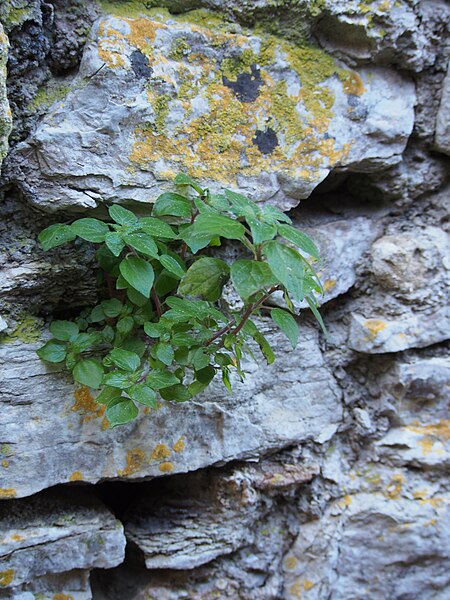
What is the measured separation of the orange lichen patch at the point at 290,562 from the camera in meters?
1.24

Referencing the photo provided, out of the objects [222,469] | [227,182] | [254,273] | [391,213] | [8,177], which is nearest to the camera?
[254,273]

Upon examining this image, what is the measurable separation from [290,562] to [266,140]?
0.96 metres

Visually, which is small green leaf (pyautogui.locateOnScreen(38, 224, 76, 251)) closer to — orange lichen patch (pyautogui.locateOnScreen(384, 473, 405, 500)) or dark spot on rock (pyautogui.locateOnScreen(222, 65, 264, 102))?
dark spot on rock (pyautogui.locateOnScreen(222, 65, 264, 102))

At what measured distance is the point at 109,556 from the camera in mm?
1051

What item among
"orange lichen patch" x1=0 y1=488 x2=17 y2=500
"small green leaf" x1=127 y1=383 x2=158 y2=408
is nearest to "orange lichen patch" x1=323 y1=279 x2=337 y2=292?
"small green leaf" x1=127 y1=383 x2=158 y2=408

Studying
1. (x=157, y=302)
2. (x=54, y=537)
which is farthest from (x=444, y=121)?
(x=54, y=537)

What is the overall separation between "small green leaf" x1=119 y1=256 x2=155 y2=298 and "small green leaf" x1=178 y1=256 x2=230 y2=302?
6 cm

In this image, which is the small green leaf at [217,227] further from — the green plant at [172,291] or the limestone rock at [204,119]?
the limestone rock at [204,119]

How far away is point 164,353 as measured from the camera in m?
0.91

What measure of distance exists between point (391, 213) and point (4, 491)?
3.43 ft

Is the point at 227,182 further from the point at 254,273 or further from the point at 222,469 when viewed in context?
the point at 222,469

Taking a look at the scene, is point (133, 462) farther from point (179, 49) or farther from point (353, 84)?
point (353, 84)

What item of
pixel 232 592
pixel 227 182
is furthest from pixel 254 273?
pixel 232 592

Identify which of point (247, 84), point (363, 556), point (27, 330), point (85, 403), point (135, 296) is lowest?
point (363, 556)
